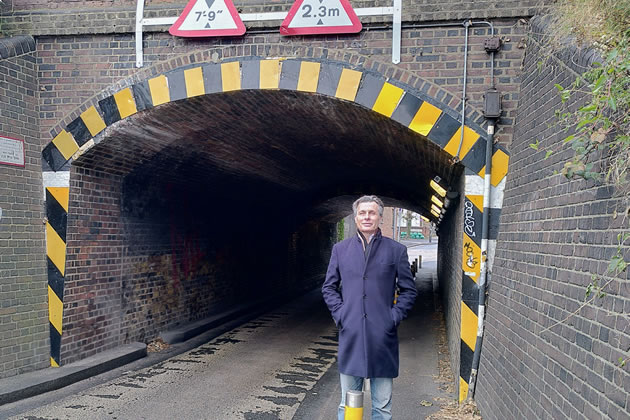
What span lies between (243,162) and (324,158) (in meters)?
1.70

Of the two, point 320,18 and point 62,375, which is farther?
point 62,375

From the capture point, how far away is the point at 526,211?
4.18m

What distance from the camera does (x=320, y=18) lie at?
5.66 meters

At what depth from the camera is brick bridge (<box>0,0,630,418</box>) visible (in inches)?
163

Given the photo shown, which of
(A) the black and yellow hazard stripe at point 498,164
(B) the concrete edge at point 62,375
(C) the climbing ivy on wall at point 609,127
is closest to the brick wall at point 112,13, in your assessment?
(A) the black and yellow hazard stripe at point 498,164

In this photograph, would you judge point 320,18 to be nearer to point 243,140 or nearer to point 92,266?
point 243,140

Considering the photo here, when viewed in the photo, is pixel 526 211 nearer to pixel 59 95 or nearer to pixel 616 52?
pixel 616 52

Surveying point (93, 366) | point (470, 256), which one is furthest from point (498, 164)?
point (93, 366)

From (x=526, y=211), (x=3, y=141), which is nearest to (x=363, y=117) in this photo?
(x=526, y=211)

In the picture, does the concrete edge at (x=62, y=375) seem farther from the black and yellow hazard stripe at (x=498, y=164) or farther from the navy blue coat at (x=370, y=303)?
the black and yellow hazard stripe at (x=498, y=164)

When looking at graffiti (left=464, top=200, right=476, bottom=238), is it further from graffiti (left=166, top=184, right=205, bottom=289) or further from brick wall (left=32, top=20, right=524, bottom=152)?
graffiti (left=166, top=184, right=205, bottom=289)

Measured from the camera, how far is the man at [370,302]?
11.1ft

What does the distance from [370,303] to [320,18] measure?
11.9 feet

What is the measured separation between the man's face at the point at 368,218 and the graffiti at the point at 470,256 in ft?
6.75
